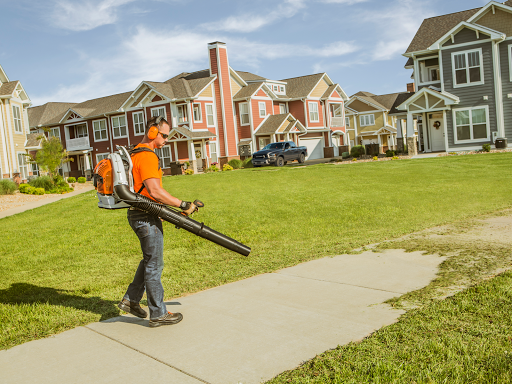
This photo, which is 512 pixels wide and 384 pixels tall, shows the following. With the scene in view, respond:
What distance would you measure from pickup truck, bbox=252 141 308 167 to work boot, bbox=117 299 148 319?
2973cm

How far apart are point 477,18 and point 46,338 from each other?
101ft

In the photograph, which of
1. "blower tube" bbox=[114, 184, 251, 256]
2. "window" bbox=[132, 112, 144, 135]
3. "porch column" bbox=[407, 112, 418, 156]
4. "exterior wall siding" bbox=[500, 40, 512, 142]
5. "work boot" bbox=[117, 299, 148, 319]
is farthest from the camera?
"window" bbox=[132, 112, 144, 135]

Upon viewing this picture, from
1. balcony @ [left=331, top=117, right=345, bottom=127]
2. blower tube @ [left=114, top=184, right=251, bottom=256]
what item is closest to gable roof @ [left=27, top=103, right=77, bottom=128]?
balcony @ [left=331, top=117, right=345, bottom=127]

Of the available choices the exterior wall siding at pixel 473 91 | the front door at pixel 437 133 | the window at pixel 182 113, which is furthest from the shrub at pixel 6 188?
the front door at pixel 437 133

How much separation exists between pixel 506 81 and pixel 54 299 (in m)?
28.6

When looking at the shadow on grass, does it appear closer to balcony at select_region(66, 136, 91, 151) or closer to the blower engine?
the blower engine

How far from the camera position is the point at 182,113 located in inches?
1620

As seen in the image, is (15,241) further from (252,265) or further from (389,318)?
(389,318)

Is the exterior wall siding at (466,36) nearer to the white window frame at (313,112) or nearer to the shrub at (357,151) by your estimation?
the shrub at (357,151)

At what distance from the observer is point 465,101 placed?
28.4 meters

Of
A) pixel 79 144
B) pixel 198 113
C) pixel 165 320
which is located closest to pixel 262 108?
pixel 198 113

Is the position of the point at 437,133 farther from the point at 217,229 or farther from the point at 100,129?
the point at 100,129

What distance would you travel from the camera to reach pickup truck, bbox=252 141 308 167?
34.5 meters

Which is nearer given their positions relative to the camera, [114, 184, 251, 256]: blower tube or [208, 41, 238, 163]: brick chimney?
[114, 184, 251, 256]: blower tube
